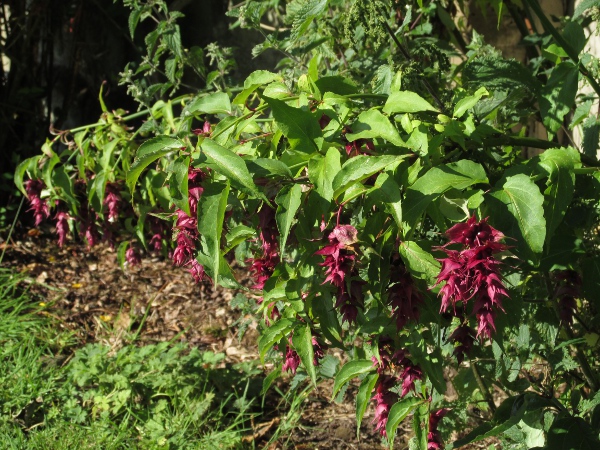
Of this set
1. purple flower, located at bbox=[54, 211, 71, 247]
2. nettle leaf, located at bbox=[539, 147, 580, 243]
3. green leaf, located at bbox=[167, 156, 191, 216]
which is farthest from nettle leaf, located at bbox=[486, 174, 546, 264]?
purple flower, located at bbox=[54, 211, 71, 247]

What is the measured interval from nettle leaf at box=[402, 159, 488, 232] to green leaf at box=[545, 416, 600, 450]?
2.85 feet

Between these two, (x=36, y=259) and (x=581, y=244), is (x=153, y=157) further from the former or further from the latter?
(x=36, y=259)

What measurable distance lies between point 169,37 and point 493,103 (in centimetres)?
140

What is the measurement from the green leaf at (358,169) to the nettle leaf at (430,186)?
0.21ft

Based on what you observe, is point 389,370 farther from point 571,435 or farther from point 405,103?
point 405,103

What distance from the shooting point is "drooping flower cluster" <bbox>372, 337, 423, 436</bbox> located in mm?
1953

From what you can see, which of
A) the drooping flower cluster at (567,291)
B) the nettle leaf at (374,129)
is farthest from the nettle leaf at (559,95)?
the nettle leaf at (374,129)

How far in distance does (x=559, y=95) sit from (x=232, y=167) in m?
1.01

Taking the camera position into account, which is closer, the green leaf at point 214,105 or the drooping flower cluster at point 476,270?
the drooping flower cluster at point 476,270

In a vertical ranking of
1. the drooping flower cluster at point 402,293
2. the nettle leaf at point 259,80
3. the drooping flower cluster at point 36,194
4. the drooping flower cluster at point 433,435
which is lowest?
the drooping flower cluster at point 433,435

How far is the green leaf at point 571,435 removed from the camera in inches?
78.3

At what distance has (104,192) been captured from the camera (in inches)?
115

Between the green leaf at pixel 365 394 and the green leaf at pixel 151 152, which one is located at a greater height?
the green leaf at pixel 151 152

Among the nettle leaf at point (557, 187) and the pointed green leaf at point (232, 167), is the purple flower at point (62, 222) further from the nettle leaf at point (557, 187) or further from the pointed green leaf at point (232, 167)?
the nettle leaf at point (557, 187)
